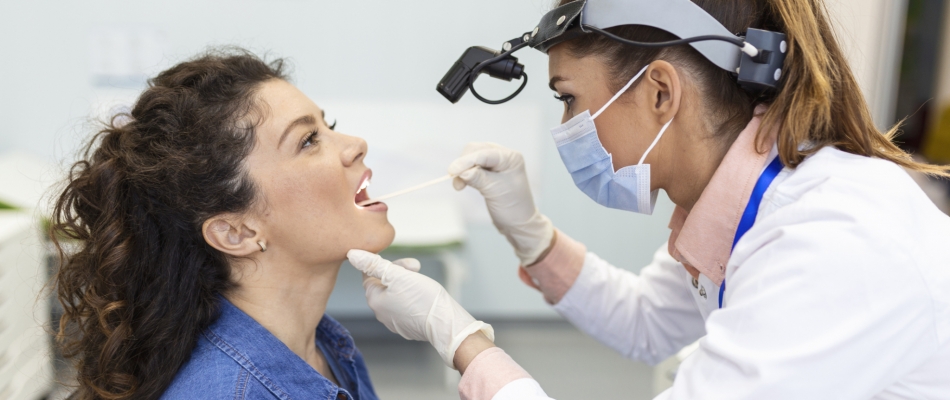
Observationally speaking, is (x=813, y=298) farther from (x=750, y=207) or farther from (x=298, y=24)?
(x=298, y=24)

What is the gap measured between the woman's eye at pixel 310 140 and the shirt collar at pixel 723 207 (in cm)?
69

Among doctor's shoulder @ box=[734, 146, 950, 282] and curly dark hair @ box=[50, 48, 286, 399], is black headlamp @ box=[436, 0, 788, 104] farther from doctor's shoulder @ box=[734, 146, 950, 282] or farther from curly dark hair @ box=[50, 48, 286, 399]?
curly dark hair @ box=[50, 48, 286, 399]

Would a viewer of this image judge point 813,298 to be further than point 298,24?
No

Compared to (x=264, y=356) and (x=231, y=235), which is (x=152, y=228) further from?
(x=264, y=356)

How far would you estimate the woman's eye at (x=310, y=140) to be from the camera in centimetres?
123

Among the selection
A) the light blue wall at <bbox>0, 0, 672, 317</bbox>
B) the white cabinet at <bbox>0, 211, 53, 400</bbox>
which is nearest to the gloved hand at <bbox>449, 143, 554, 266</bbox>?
the light blue wall at <bbox>0, 0, 672, 317</bbox>

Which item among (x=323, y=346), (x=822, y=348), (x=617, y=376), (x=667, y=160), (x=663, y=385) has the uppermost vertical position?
(x=667, y=160)

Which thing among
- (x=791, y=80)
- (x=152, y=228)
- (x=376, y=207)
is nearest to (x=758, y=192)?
(x=791, y=80)

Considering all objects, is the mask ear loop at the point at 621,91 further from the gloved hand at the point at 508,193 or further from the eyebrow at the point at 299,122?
the eyebrow at the point at 299,122

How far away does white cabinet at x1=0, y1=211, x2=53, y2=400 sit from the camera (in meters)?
2.13

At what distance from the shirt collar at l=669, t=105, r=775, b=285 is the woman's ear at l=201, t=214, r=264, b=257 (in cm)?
76

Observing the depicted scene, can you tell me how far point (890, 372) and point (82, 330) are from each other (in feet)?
Answer: 4.23

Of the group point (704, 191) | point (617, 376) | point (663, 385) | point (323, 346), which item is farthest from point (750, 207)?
point (617, 376)

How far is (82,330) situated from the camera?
3.92ft
